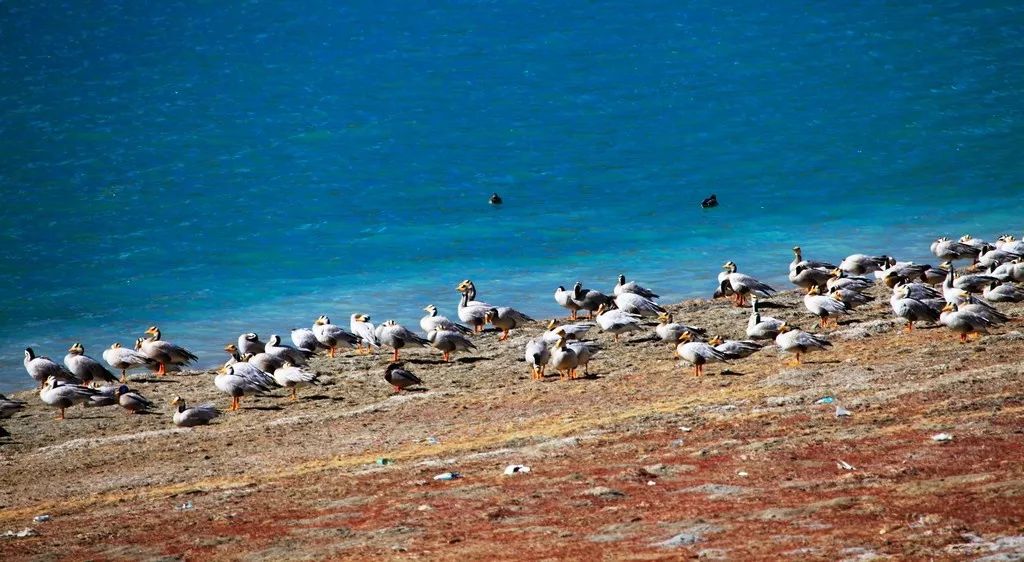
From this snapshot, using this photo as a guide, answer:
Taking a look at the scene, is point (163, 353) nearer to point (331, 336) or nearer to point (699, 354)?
point (331, 336)

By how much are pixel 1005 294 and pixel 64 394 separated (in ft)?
54.5

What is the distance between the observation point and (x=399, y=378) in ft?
72.7

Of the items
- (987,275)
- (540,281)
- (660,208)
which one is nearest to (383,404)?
(987,275)

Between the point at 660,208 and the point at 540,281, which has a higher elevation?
the point at 660,208

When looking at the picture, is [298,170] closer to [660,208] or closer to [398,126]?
[398,126]

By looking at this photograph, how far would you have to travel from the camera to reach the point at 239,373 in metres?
22.5

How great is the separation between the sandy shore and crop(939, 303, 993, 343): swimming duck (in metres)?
0.25

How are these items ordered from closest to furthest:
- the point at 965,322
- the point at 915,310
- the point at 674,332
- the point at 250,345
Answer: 1. the point at 965,322
2. the point at 915,310
3. the point at 674,332
4. the point at 250,345

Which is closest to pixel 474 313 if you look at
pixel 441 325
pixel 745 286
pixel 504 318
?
pixel 504 318

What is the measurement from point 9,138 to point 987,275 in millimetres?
38609

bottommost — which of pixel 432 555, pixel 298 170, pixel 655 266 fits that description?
pixel 432 555

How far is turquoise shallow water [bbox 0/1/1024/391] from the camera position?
3784cm

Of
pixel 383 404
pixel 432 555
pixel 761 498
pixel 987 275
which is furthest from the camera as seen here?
pixel 987 275

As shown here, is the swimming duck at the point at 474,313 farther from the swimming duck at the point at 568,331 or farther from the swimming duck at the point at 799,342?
the swimming duck at the point at 799,342
